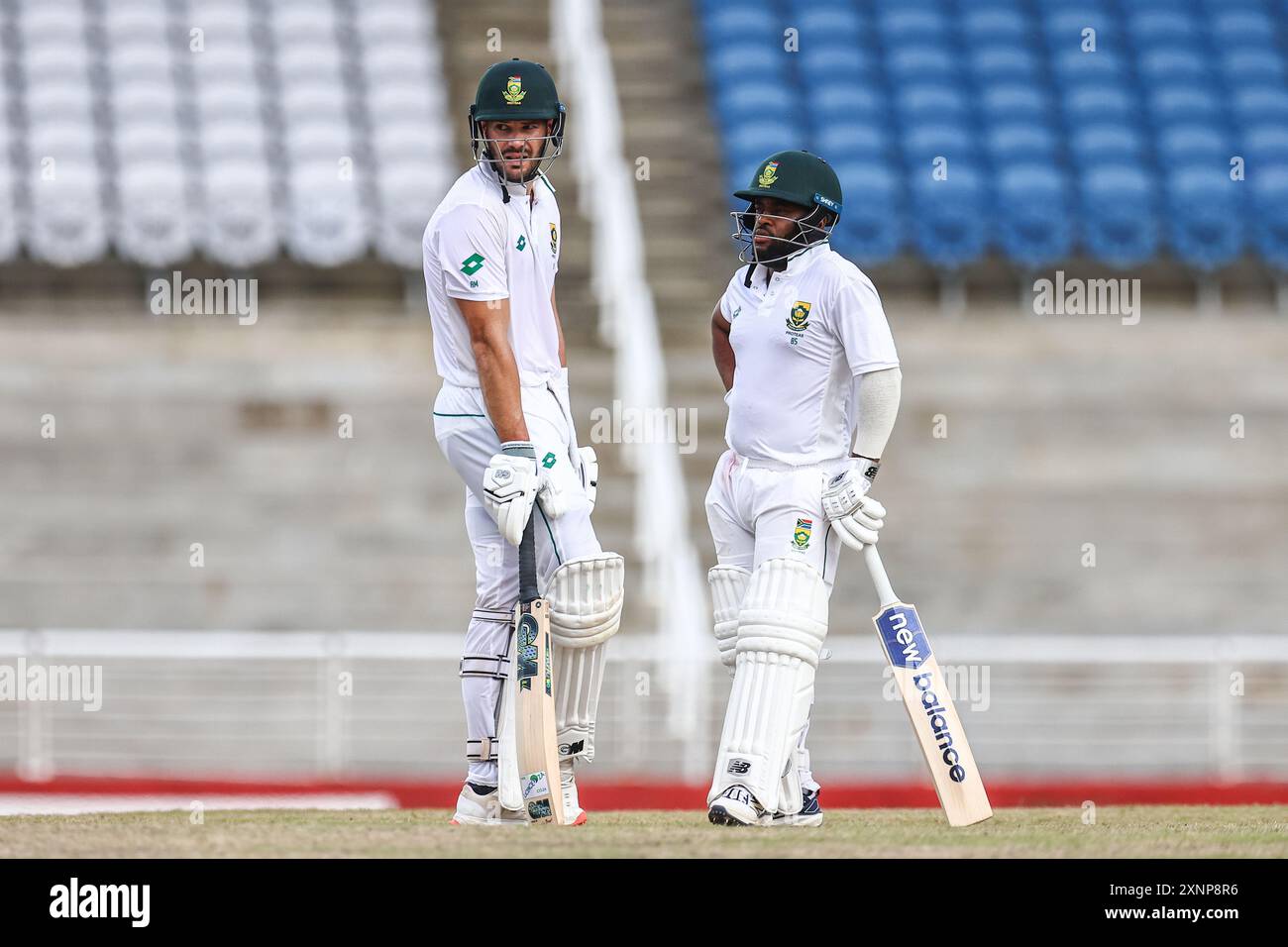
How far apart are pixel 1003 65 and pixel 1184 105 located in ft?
4.39

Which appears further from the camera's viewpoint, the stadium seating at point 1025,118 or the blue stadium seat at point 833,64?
the blue stadium seat at point 833,64

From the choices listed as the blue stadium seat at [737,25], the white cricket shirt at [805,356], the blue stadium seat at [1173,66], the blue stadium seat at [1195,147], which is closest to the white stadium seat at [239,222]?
the blue stadium seat at [737,25]

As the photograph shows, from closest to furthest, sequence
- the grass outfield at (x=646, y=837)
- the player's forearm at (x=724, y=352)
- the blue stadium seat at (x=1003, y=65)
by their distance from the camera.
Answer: the grass outfield at (x=646, y=837)
the player's forearm at (x=724, y=352)
the blue stadium seat at (x=1003, y=65)

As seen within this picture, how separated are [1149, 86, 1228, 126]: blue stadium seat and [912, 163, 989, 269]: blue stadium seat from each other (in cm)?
201

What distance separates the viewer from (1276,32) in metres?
15.8

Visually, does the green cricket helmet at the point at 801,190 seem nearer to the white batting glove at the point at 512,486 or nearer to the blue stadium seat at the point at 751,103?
the white batting glove at the point at 512,486

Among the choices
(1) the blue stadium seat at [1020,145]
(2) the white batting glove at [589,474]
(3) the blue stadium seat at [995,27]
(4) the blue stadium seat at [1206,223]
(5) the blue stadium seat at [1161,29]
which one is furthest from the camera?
(5) the blue stadium seat at [1161,29]

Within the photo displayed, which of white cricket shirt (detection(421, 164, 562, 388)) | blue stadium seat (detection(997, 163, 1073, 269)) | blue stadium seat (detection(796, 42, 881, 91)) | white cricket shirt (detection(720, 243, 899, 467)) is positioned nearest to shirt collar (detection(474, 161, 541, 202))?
white cricket shirt (detection(421, 164, 562, 388))

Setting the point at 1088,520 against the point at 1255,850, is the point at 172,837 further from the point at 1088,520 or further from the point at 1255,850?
the point at 1088,520

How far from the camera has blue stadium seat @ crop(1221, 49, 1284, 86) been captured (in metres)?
15.2

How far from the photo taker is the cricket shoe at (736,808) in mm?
5695

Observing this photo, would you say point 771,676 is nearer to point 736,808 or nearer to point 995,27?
point 736,808

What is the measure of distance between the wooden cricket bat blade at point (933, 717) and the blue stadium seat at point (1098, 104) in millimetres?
9415

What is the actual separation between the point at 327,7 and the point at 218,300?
3.54 m
